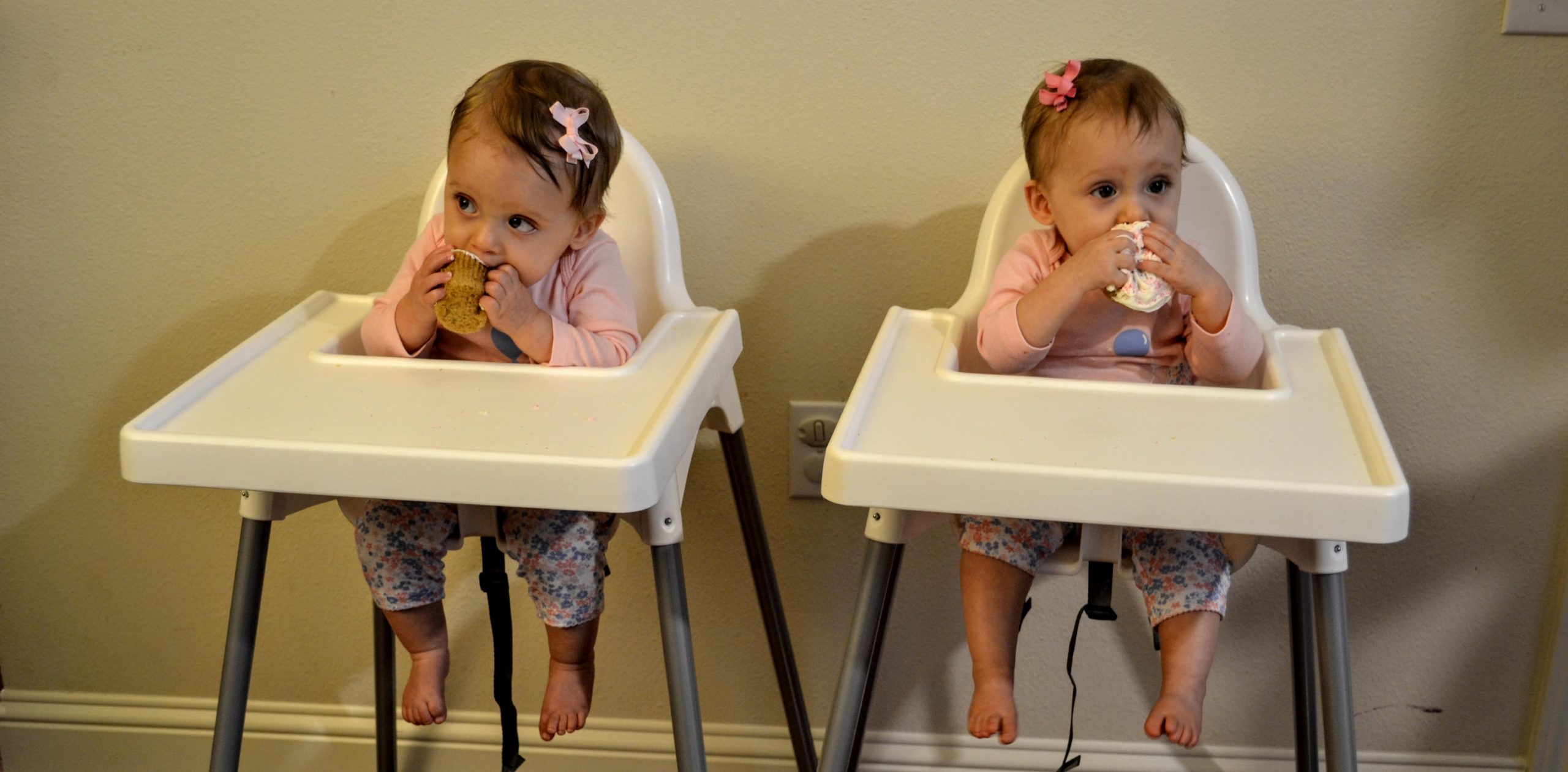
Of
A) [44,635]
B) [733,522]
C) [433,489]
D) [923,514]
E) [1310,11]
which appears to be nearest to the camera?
[433,489]

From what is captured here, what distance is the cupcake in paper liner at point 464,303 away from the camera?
999 millimetres

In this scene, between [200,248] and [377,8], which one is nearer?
[377,8]

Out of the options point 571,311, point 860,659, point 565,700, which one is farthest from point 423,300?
point 860,659

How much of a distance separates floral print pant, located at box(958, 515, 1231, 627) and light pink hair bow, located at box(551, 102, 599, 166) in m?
0.44

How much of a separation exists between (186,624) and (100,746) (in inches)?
8.1

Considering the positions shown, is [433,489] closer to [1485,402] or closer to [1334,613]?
[1334,613]

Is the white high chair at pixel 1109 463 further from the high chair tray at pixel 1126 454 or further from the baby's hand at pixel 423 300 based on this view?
the baby's hand at pixel 423 300

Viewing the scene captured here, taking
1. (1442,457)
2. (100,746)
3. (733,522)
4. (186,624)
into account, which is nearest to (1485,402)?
(1442,457)

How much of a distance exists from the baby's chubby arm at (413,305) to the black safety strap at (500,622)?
183 millimetres

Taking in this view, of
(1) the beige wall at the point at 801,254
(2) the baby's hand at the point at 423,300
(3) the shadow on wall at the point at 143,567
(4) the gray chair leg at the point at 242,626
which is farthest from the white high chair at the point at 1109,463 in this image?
(3) the shadow on wall at the point at 143,567

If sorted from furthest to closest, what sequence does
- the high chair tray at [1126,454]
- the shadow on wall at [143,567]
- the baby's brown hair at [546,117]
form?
the shadow on wall at [143,567]
the baby's brown hair at [546,117]
the high chair tray at [1126,454]

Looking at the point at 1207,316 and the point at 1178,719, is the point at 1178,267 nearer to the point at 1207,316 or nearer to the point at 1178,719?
the point at 1207,316

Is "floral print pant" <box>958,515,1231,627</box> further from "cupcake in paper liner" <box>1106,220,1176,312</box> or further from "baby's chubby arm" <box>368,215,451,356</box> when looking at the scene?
"baby's chubby arm" <box>368,215,451,356</box>

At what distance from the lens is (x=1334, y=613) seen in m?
0.90
